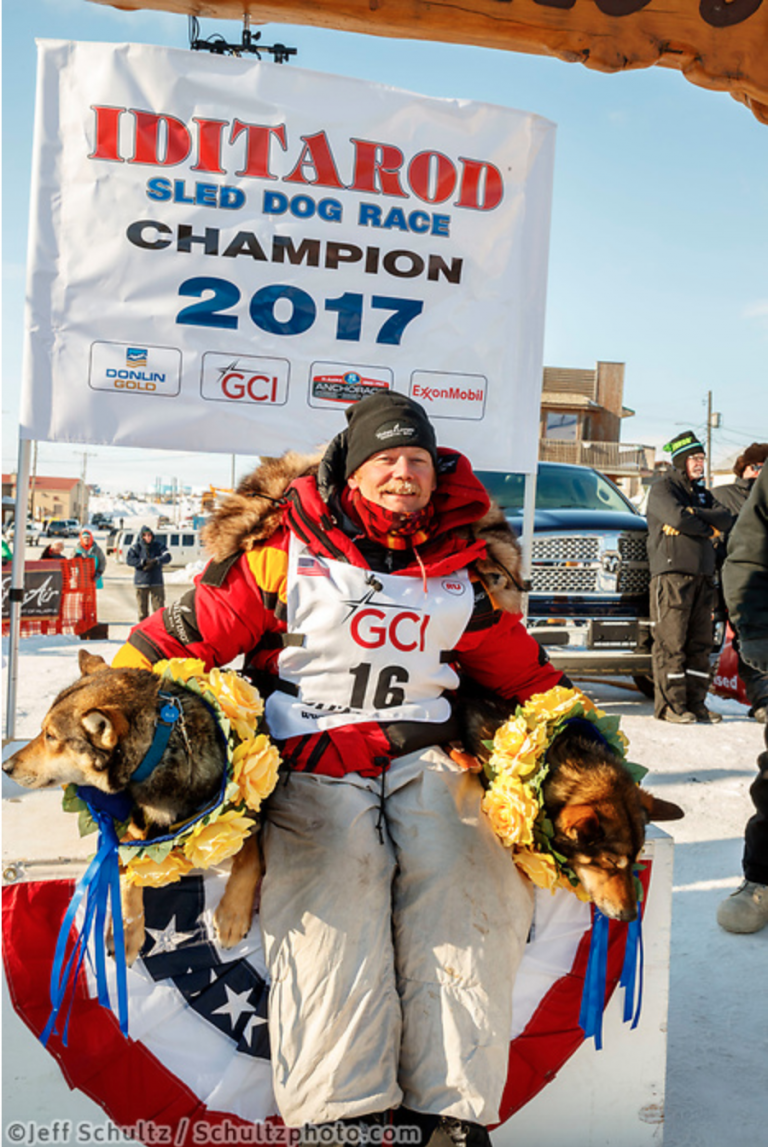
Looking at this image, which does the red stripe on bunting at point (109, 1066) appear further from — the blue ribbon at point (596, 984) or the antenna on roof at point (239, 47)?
the antenna on roof at point (239, 47)

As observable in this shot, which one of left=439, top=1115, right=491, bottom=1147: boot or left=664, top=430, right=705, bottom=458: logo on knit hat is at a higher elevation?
left=664, top=430, right=705, bottom=458: logo on knit hat

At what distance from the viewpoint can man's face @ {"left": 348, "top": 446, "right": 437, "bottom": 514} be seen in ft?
7.04

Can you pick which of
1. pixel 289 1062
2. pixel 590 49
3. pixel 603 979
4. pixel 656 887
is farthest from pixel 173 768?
pixel 590 49

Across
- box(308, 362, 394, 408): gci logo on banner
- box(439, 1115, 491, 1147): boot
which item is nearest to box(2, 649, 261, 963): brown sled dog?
box(439, 1115, 491, 1147): boot

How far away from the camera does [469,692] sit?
2365 mm

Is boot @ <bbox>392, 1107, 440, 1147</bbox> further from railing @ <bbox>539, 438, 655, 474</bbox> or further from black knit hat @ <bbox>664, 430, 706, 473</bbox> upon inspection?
railing @ <bbox>539, 438, 655, 474</bbox>

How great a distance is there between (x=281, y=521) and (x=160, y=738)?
75 centimetres

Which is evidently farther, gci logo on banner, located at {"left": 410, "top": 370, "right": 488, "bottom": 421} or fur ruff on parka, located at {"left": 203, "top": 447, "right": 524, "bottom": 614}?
gci logo on banner, located at {"left": 410, "top": 370, "right": 488, "bottom": 421}

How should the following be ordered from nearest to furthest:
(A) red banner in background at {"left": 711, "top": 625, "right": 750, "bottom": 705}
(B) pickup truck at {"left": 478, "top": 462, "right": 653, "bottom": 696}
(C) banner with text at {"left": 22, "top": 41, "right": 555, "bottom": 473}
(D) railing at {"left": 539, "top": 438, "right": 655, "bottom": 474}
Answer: (C) banner with text at {"left": 22, "top": 41, "right": 555, "bottom": 473} → (B) pickup truck at {"left": 478, "top": 462, "right": 653, "bottom": 696} → (A) red banner in background at {"left": 711, "top": 625, "right": 750, "bottom": 705} → (D) railing at {"left": 539, "top": 438, "right": 655, "bottom": 474}

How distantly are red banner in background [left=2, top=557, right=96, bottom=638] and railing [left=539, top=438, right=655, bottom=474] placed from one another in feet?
104

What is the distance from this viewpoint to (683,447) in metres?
6.29

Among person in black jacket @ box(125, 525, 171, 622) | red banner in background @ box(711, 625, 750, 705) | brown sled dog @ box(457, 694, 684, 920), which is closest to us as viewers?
brown sled dog @ box(457, 694, 684, 920)

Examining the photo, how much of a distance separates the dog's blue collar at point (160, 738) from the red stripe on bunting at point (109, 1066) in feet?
1.73

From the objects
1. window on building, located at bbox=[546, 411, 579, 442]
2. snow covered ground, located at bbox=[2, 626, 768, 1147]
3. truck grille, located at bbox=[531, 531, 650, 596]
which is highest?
window on building, located at bbox=[546, 411, 579, 442]
